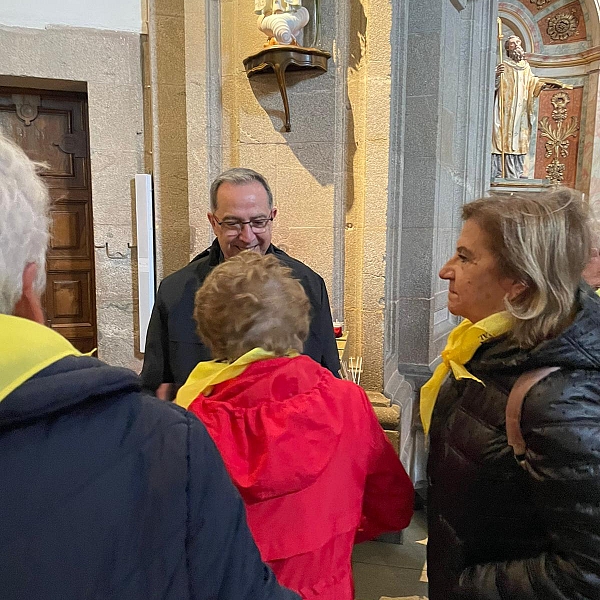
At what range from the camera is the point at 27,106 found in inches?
129

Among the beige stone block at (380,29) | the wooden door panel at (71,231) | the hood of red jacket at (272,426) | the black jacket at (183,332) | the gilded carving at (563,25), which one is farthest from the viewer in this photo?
the gilded carving at (563,25)

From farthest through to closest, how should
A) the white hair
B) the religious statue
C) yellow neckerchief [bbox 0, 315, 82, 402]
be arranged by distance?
the religious statue → the white hair → yellow neckerchief [bbox 0, 315, 82, 402]

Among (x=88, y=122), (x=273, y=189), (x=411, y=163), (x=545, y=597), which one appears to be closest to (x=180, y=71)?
(x=88, y=122)

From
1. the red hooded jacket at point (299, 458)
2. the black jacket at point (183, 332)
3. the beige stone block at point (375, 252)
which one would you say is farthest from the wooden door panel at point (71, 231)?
the red hooded jacket at point (299, 458)

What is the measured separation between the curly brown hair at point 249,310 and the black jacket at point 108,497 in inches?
19.5

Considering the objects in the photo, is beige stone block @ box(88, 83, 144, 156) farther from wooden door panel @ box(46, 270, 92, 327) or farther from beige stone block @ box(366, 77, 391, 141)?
beige stone block @ box(366, 77, 391, 141)

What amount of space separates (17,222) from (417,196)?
3.03 m

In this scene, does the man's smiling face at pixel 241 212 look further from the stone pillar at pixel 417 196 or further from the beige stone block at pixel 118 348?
the beige stone block at pixel 118 348

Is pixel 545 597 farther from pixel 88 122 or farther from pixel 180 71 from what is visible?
pixel 88 122

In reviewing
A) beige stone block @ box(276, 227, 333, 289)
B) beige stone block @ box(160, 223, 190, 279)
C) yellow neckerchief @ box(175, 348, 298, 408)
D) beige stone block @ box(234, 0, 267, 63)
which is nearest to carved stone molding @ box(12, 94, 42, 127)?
beige stone block @ box(160, 223, 190, 279)

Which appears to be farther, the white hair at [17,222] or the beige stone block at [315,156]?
the beige stone block at [315,156]

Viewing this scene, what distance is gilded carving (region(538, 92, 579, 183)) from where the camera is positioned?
609cm

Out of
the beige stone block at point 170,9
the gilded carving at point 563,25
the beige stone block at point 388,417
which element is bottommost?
the beige stone block at point 388,417

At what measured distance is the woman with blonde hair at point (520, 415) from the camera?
98cm
